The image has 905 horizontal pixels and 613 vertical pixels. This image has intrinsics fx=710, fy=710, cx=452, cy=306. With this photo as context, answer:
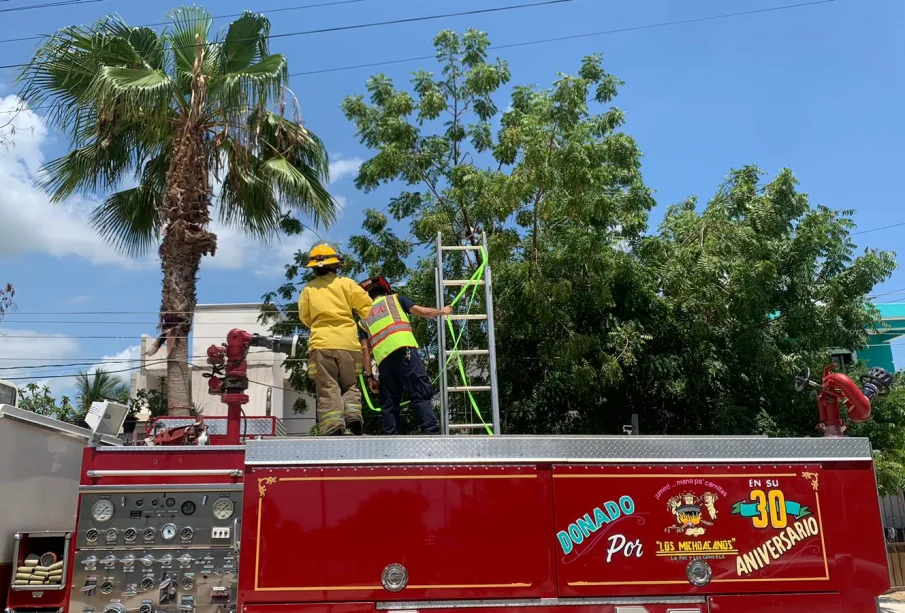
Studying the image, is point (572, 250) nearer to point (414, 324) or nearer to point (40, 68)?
point (414, 324)

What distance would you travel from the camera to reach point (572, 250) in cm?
1029

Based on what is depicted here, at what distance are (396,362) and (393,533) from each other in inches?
78.9

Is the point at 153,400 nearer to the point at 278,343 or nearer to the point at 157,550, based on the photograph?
the point at 278,343

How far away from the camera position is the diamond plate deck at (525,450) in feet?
14.6

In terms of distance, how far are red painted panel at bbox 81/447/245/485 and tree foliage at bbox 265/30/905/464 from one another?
6169mm

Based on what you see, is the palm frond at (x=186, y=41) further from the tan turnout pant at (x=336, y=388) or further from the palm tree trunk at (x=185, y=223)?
the tan turnout pant at (x=336, y=388)

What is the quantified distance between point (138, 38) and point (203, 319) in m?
14.7

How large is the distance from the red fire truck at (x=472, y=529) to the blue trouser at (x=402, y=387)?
154 cm

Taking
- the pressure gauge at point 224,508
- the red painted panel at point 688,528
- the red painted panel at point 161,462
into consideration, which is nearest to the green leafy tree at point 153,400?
the red painted panel at point 161,462

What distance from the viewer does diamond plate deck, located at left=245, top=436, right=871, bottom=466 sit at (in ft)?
14.6

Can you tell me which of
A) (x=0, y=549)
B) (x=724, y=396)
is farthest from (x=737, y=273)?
(x=0, y=549)

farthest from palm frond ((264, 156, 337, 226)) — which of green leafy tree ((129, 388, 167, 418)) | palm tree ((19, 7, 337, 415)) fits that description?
green leafy tree ((129, 388, 167, 418))

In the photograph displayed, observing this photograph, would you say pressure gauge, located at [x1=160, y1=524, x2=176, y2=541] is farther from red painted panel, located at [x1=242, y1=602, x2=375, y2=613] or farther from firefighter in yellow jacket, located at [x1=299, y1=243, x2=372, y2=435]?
firefighter in yellow jacket, located at [x1=299, y1=243, x2=372, y2=435]

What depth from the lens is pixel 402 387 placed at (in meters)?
6.18
